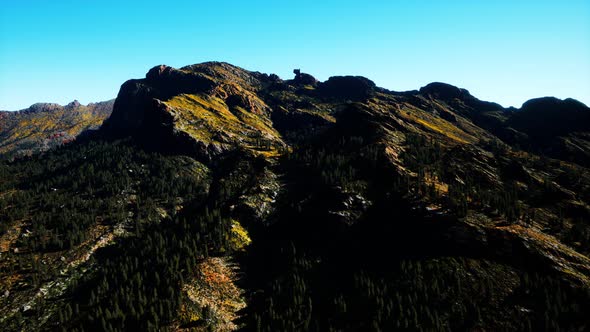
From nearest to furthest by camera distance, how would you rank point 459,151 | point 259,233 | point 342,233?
point 342,233 < point 259,233 < point 459,151

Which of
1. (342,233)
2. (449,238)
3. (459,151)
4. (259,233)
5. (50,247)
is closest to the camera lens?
(449,238)

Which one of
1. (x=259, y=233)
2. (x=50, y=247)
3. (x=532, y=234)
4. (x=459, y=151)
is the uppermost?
(x=459, y=151)

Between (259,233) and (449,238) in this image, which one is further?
(259,233)

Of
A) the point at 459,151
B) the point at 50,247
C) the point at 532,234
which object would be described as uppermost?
the point at 459,151

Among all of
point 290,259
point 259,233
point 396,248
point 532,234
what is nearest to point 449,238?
point 396,248

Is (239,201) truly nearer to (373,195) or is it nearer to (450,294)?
(373,195)

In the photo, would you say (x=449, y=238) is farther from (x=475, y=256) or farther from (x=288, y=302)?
(x=288, y=302)

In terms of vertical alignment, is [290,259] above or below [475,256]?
below

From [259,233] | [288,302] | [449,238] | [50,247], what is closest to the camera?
[288,302]

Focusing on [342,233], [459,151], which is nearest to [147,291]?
[342,233]
